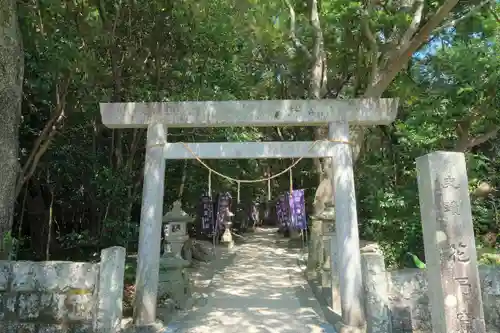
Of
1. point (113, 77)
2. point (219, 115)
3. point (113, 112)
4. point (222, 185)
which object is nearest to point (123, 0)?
point (113, 77)

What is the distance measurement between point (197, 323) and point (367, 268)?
9.93ft

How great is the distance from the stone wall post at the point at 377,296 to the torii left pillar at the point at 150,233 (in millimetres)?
3096

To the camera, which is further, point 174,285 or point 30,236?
point 30,236

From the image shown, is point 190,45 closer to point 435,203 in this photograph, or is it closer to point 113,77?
point 113,77

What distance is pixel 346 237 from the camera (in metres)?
5.61

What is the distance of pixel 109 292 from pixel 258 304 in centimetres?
343

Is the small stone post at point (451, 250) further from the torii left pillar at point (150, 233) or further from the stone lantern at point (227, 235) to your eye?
the stone lantern at point (227, 235)

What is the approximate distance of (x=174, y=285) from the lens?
281 inches

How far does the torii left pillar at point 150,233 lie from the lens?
5527mm

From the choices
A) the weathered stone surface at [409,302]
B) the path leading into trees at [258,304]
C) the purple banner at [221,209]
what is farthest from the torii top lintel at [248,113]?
the purple banner at [221,209]

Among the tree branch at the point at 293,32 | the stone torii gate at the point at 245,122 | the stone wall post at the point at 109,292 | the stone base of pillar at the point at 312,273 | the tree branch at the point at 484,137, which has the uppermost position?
the tree branch at the point at 293,32

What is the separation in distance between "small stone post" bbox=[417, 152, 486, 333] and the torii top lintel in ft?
7.28

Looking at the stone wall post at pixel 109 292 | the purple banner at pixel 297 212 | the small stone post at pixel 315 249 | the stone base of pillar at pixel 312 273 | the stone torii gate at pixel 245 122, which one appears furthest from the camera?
the purple banner at pixel 297 212

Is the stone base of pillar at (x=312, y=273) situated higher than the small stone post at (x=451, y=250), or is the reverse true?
the small stone post at (x=451, y=250)
